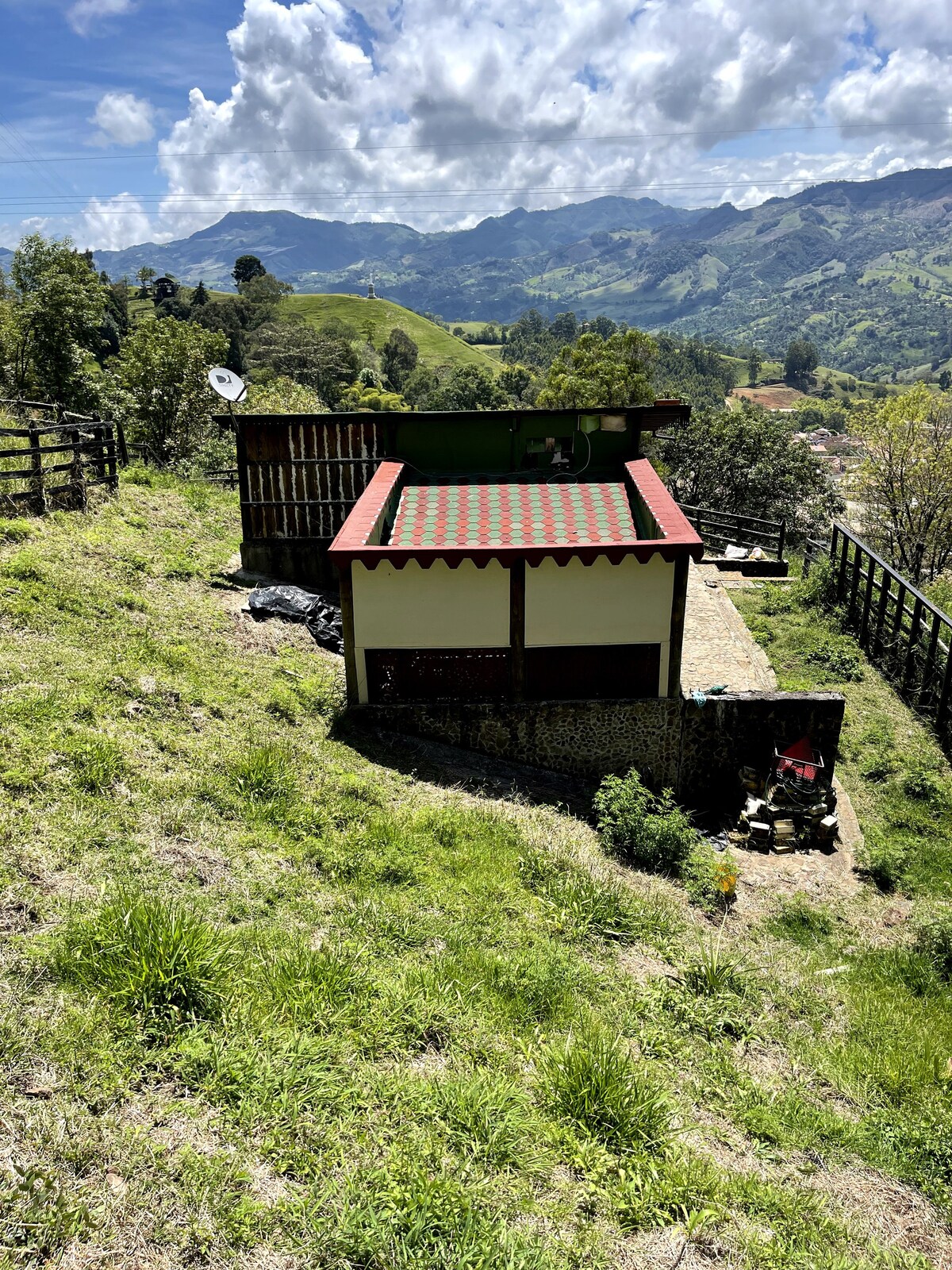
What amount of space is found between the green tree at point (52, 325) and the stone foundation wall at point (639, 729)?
23648 mm

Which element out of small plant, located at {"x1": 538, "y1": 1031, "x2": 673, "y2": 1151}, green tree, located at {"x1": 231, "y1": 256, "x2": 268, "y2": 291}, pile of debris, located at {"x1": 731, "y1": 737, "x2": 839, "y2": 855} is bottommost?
pile of debris, located at {"x1": 731, "y1": 737, "x2": 839, "y2": 855}

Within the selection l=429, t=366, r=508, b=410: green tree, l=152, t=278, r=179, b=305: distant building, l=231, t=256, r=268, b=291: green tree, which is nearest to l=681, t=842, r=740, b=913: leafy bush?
l=429, t=366, r=508, b=410: green tree

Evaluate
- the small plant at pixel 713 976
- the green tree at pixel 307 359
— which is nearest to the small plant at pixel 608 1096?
the small plant at pixel 713 976

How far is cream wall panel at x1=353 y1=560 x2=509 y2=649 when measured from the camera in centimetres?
1015

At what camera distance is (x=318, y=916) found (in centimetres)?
605

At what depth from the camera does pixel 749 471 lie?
115 feet

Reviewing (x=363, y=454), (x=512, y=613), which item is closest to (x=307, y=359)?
(x=363, y=454)

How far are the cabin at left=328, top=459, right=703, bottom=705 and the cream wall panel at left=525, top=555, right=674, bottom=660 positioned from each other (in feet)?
0.04

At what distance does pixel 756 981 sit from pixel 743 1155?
6.89ft

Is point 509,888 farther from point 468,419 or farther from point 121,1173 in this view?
point 468,419

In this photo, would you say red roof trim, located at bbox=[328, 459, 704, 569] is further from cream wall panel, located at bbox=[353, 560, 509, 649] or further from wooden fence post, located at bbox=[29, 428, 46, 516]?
wooden fence post, located at bbox=[29, 428, 46, 516]

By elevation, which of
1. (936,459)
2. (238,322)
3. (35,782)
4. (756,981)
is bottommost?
(756,981)

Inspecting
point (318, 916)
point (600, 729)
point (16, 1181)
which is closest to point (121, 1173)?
point (16, 1181)

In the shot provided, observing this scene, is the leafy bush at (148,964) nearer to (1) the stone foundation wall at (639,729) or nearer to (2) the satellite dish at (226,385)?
(1) the stone foundation wall at (639,729)
